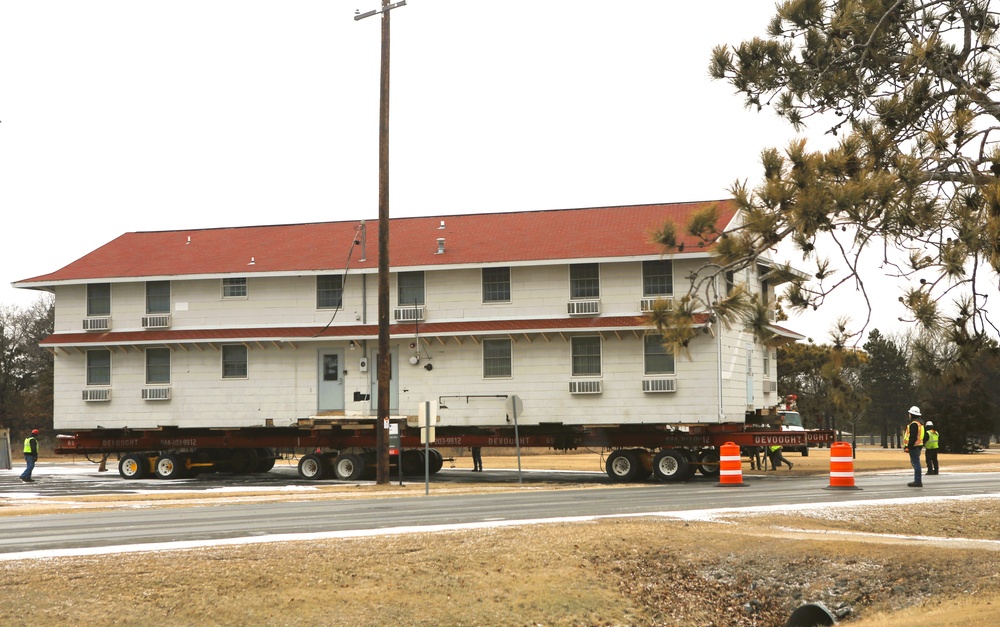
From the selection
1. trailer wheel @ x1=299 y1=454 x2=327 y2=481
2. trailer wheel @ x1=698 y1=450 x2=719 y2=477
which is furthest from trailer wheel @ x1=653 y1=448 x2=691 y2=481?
trailer wheel @ x1=299 y1=454 x2=327 y2=481

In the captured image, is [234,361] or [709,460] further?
[234,361]

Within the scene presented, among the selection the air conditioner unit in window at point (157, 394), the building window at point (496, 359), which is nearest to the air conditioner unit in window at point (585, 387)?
the building window at point (496, 359)

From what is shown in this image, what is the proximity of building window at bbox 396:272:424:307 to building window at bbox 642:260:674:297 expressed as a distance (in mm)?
6653

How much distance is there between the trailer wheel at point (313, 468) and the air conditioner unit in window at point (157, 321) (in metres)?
6.26

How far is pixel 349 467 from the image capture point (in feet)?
113

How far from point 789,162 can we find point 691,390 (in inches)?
752

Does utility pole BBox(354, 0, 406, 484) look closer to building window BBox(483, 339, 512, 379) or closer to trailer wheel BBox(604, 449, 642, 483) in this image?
building window BBox(483, 339, 512, 379)

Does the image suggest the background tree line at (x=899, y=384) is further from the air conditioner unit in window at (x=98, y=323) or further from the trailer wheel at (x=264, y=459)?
the air conditioner unit in window at (x=98, y=323)

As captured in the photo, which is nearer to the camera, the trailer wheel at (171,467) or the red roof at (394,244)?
the red roof at (394,244)

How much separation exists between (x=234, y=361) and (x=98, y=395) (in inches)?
176

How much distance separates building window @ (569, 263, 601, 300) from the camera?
33188mm

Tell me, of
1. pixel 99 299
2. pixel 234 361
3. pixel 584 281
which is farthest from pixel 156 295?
pixel 584 281

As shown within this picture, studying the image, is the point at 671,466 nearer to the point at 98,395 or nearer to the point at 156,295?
the point at 156,295

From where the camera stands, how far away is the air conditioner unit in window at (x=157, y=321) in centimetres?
3656
